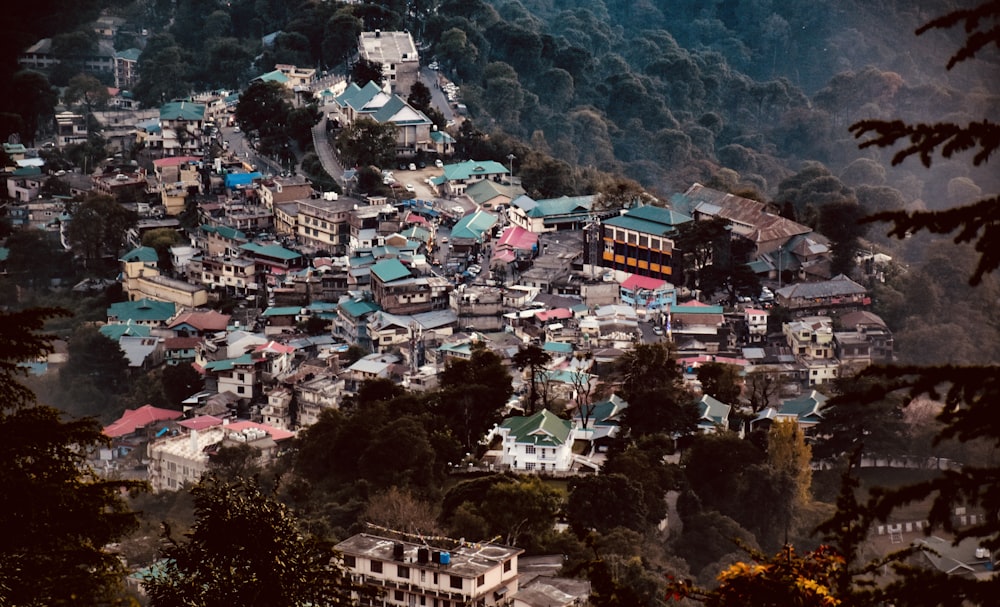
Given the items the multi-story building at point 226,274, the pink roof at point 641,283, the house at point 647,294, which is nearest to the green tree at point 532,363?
the house at point 647,294

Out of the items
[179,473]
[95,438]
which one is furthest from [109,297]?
[95,438]

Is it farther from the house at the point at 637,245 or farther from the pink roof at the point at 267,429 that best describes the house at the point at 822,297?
the pink roof at the point at 267,429

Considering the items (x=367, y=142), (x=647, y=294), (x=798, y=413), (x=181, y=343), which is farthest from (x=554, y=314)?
(x=367, y=142)

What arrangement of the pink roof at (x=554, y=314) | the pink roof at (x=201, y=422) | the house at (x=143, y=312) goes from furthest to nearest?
1. the house at (x=143, y=312)
2. the pink roof at (x=554, y=314)
3. the pink roof at (x=201, y=422)

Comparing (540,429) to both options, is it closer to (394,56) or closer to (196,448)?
(196,448)

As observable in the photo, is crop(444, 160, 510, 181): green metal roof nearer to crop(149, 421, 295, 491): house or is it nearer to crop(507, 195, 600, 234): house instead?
crop(507, 195, 600, 234): house
